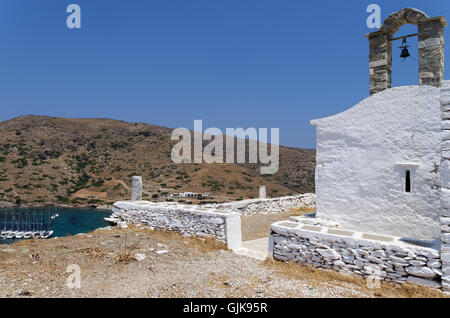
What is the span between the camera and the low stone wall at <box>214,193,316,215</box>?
14.3 metres

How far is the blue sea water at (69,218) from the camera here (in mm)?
28094

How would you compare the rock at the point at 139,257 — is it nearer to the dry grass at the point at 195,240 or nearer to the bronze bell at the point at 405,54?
the dry grass at the point at 195,240

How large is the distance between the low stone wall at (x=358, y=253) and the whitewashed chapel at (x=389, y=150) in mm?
2268

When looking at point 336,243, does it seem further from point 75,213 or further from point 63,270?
point 75,213

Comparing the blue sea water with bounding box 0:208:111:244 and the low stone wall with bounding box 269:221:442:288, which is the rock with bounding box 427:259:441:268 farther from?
the blue sea water with bounding box 0:208:111:244

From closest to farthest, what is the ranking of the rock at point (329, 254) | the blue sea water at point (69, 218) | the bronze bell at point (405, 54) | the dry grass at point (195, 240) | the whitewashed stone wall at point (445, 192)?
the whitewashed stone wall at point (445, 192)
the rock at point (329, 254)
the dry grass at point (195, 240)
the bronze bell at point (405, 54)
the blue sea water at point (69, 218)

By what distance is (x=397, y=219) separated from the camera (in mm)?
7363

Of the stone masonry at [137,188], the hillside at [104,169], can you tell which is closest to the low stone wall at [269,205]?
the stone masonry at [137,188]

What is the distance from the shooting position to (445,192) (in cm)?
466

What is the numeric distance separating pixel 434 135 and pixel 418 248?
136 inches

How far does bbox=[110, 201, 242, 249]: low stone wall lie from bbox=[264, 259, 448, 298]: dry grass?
5.71ft

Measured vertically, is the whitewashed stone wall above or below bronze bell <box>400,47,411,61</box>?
below

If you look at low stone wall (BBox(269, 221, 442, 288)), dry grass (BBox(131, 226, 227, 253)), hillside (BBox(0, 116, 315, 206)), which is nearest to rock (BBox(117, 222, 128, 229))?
dry grass (BBox(131, 226, 227, 253))
